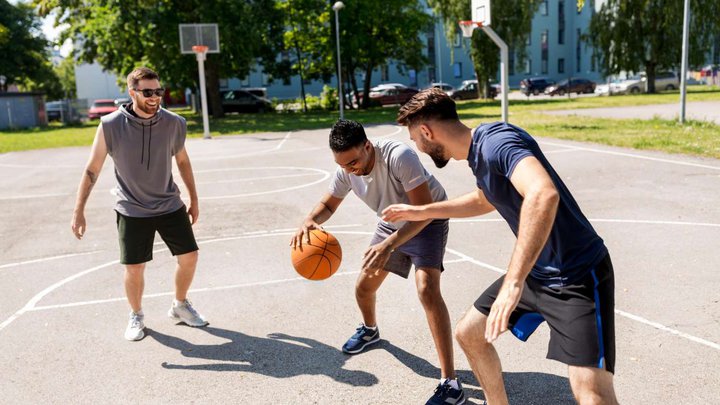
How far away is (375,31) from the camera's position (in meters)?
43.7

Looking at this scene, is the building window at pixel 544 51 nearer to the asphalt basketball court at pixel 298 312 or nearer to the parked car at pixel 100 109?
the parked car at pixel 100 109

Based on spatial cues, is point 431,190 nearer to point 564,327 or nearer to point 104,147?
point 564,327

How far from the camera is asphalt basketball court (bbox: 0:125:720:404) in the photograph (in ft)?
14.6

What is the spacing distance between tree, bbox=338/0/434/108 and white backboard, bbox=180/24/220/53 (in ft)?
48.8

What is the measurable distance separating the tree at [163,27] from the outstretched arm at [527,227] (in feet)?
101

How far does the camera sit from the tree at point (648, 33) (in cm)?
4084

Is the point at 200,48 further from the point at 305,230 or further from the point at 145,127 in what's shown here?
A: the point at 305,230

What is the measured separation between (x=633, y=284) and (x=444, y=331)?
2944 millimetres

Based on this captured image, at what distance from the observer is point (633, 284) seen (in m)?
6.28

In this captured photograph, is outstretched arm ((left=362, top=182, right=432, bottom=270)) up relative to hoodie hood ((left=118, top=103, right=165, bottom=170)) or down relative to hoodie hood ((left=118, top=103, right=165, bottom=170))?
down

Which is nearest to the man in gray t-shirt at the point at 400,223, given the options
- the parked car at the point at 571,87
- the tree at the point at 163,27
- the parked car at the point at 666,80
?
the tree at the point at 163,27

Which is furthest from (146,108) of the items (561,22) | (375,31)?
(561,22)

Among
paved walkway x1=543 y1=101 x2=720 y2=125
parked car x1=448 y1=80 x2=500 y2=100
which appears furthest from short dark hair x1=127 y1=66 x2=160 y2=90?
parked car x1=448 y1=80 x2=500 y2=100

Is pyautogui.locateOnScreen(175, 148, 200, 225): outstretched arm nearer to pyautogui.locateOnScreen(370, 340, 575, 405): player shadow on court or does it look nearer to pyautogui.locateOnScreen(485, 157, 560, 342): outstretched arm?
pyautogui.locateOnScreen(370, 340, 575, 405): player shadow on court
